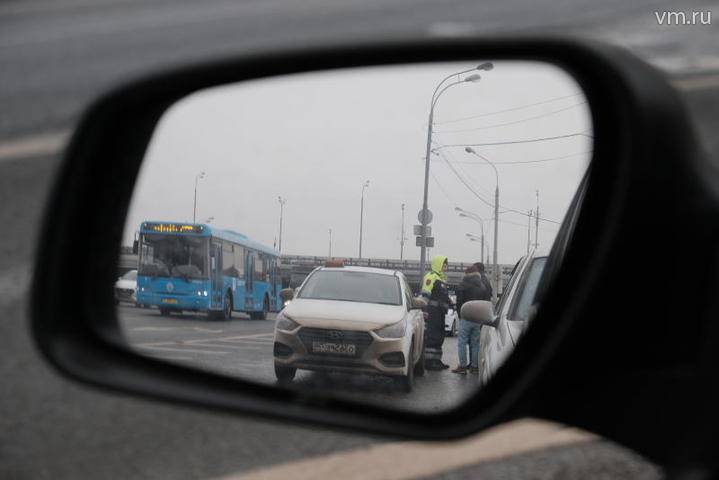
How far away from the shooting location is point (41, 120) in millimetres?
11289

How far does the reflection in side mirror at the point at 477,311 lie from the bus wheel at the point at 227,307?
19.0 inches

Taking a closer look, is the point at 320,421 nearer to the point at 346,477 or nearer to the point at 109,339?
the point at 109,339

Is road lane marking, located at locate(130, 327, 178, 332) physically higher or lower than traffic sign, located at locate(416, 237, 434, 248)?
lower

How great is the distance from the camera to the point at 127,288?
6.57 feet

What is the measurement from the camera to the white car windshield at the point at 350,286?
159 cm

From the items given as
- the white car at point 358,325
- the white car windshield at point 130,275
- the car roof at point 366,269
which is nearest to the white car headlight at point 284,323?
the white car at point 358,325

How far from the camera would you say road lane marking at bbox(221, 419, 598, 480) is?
3.86m

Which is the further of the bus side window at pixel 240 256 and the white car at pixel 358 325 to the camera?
the bus side window at pixel 240 256

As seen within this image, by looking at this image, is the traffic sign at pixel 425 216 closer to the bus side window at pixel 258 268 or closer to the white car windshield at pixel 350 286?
the white car windshield at pixel 350 286

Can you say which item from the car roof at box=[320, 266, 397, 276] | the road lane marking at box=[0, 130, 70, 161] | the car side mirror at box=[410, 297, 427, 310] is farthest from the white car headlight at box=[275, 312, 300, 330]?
the road lane marking at box=[0, 130, 70, 161]

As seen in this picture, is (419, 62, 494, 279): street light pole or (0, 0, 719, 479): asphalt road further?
(0, 0, 719, 479): asphalt road

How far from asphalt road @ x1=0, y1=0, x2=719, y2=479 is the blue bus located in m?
0.40

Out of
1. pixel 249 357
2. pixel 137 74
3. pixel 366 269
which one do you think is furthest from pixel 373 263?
pixel 137 74

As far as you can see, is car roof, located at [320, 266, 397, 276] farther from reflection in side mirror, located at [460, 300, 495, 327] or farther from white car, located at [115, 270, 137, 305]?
white car, located at [115, 270, 137, 305]
